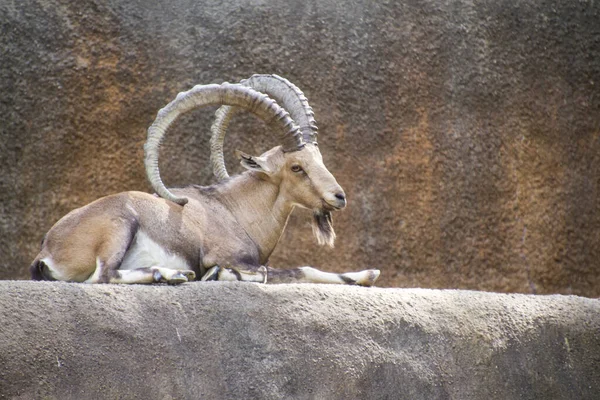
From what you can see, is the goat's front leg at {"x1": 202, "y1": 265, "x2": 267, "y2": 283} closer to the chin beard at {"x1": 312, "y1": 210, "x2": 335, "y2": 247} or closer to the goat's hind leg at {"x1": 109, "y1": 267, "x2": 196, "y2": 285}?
the goat's hind leg at {"x1": 109, "y1": 267, "x2": 196, "y2": 285}

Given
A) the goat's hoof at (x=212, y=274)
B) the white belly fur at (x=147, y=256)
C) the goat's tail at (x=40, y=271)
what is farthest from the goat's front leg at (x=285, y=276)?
the goat's tail at (x=40, y=271)

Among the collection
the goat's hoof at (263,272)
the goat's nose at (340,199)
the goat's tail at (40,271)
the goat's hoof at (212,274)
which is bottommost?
the goat's tail at (40,271)

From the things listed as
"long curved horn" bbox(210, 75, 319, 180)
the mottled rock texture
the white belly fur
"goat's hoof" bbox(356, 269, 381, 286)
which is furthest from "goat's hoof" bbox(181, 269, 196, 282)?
the mottled rock texture

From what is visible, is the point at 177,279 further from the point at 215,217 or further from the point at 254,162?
the point at 254,162

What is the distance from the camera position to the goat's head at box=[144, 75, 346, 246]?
648 cm

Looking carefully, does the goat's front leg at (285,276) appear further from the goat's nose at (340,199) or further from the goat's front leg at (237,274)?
the goat's nose at (340,199)

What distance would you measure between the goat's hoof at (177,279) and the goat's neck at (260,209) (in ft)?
4.44

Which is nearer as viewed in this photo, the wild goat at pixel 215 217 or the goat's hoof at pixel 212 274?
the wild goat at pixel 215 217

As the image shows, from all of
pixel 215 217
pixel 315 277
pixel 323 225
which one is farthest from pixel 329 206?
pixel 215 217

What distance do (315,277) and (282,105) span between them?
4.74 feet

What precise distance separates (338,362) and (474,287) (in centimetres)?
350

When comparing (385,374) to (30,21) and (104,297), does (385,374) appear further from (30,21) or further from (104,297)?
(30,21)

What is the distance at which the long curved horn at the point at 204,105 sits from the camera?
21.0 ft

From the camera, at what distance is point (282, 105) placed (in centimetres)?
727
